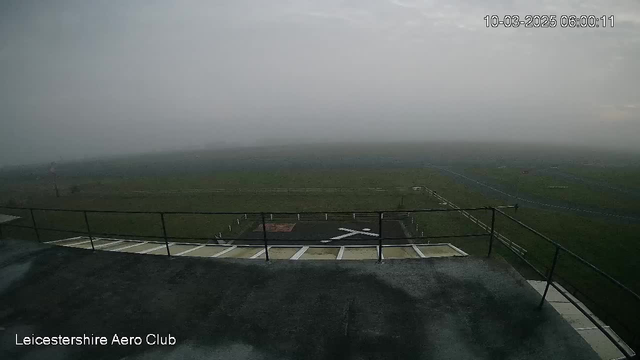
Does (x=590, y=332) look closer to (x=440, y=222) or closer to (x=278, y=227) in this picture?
(x=440, y=222)

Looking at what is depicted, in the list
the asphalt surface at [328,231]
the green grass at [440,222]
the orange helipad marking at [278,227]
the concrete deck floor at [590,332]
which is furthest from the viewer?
the orange helipad marking at [278,227]

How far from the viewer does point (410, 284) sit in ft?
16.0

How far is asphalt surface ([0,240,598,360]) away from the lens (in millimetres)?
3562

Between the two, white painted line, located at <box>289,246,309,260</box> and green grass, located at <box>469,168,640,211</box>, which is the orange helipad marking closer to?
white painted line, located at <box>289,246,309,260</box>

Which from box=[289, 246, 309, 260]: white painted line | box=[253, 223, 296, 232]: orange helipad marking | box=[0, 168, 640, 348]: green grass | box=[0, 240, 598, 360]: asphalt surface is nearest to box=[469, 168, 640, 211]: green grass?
box=[0, 168, 640, 348]: green grass

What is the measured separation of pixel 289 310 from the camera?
431 cm

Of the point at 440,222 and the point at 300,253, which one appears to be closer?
the point at 300,253

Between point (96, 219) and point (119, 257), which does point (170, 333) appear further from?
point (96, 219)

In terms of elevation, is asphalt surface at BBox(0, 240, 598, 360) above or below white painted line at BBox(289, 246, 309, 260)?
above

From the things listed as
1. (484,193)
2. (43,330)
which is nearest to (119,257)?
(43,330)

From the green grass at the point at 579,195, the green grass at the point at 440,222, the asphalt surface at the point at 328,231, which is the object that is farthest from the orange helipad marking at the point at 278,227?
the green grass at the point at 579,195

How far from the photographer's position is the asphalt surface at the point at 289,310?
3562 mm

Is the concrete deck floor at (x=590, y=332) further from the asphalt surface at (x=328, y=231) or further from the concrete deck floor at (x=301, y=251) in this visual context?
the asphalt surface at (x=328, y=231)

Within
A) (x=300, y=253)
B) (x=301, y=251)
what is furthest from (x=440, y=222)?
(x=300, y=253)
